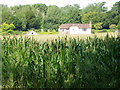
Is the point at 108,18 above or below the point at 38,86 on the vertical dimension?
above

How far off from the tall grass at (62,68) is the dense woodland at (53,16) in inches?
51.4

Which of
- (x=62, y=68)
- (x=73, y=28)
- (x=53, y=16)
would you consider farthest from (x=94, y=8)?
(x=62, y=68)

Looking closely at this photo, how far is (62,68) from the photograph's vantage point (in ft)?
5.01

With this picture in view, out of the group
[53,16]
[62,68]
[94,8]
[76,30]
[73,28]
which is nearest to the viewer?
[62,68]

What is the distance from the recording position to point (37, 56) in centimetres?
156

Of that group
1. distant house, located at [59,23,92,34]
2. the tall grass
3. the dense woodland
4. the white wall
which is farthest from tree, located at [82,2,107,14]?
the tall grass

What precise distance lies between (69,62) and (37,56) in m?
0.29

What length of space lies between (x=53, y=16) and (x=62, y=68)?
1824 mm

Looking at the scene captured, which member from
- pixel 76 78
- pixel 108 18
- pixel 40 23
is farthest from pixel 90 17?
pixel 76 78

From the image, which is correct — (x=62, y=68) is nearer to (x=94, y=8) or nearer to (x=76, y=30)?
(x=76, y=30)

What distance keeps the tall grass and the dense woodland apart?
131 cm

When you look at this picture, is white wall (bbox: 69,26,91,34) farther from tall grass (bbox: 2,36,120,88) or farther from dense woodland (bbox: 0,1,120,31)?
tall grass (bbox: 2,36,120,88)

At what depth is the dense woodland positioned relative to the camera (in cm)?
292

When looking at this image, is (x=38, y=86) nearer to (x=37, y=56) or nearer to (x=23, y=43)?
(x=37, y=56)
